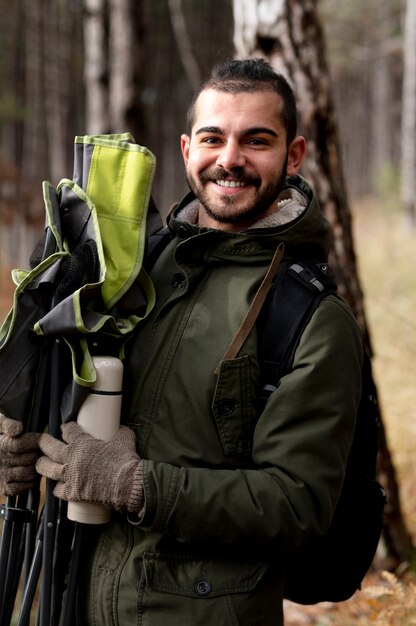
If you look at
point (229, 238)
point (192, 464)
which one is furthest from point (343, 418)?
point (229, 238)

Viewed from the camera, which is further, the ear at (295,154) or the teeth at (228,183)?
the ear at (295,154)

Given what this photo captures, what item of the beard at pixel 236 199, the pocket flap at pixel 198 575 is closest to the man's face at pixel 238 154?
the beard at pixel 236 199

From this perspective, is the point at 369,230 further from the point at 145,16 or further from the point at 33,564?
the point at 33,564

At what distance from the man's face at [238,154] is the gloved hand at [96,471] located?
824 millimetres

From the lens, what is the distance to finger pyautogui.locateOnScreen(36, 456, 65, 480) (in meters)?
1.96

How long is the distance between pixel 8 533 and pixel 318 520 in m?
1.02

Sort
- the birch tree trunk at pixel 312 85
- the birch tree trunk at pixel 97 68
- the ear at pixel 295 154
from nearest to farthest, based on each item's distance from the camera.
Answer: the ear at pixel 295 154 < the birch tree trunk at pixel 312 85 < the birch tree trunk at pixel 97 68

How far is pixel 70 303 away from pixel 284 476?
2.58ft

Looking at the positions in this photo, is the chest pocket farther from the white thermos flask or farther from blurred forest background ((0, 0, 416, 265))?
blurred forest background ((0, 0, 416, 265))

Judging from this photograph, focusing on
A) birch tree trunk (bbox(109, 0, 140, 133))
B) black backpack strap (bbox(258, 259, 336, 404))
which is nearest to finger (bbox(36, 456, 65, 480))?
black backpack strap (bbox(258, 259, 336, 404))

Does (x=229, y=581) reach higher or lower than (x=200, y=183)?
lower

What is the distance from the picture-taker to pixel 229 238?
2.17 m

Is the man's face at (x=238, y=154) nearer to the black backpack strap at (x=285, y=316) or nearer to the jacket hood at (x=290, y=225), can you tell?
the jacket hood at (x=290, y=225)

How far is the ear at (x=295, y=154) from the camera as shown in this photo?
2365 millimetres
